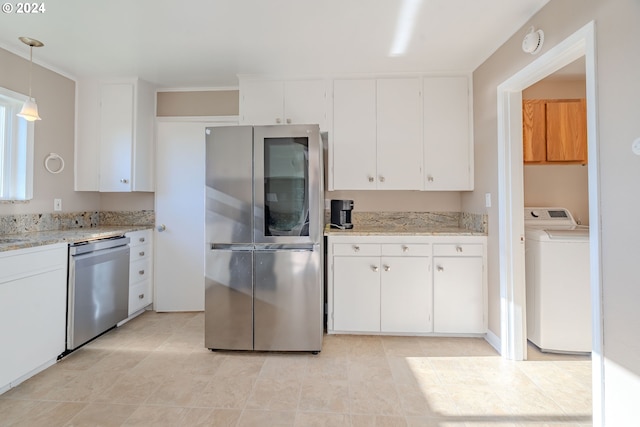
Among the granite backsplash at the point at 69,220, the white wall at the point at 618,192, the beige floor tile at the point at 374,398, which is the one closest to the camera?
the white wall at the point at 618,192

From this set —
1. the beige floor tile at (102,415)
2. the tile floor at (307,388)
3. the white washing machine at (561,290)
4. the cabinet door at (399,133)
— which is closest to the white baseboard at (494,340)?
the tile floor at (307,388)

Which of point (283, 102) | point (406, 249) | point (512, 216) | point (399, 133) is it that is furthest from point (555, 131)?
point (283, 102)

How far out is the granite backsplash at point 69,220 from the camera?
2.48 m

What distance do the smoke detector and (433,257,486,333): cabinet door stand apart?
63.5 inches

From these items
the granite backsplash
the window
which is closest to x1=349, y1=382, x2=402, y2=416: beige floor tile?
the granite backsplash

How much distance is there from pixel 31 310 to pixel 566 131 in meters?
4.47

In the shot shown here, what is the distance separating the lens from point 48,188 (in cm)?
281

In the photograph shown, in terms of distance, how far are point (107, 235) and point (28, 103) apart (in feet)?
3.73

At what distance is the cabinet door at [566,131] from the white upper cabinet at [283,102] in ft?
6.79

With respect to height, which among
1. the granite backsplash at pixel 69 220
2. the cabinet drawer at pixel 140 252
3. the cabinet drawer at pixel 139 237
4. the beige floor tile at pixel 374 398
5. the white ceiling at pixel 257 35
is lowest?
the beige floor tile at pixel 374 398

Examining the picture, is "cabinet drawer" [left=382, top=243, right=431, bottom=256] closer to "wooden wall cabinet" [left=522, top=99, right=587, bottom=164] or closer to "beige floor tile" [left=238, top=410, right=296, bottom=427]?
"wooden wall cabinet" [left=522, top=99, right=587, bottom=164]

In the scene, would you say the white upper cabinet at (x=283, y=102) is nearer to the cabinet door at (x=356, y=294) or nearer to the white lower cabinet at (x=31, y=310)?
the cabinet door at (x=356, y=294)

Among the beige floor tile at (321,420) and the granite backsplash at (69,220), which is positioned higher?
the granite backsplash at (69,220)

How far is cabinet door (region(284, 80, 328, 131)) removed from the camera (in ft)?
9.55
